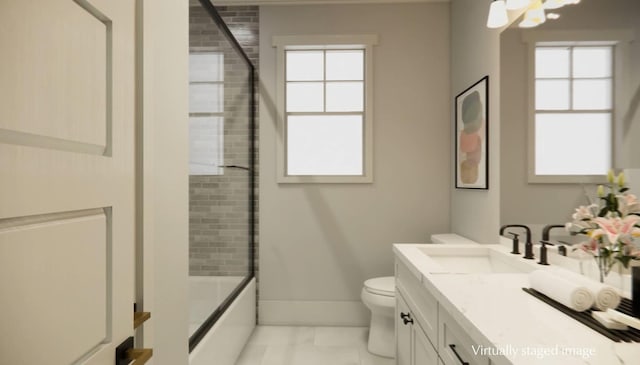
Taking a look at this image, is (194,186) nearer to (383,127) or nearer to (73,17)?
(73,17)

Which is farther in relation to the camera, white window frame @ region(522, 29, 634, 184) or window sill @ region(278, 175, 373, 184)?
window sill @ region(278, 175, 373, 184)

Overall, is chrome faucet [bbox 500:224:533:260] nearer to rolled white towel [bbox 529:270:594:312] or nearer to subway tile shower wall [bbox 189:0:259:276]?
rolled white towel [bbox 529:270:594:312]

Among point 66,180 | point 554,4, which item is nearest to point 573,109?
point 554,4

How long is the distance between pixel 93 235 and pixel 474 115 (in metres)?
2.45

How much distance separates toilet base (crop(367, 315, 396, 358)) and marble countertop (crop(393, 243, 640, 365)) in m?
1.35

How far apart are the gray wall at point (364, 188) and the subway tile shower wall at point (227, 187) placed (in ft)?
0.69

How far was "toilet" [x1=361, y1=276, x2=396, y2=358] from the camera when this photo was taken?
8.01ft

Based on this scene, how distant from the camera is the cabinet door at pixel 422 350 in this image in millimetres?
1358

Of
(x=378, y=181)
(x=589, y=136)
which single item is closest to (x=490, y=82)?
(x=589, y=136)

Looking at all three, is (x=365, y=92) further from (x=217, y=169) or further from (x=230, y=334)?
(x=230, y=334)

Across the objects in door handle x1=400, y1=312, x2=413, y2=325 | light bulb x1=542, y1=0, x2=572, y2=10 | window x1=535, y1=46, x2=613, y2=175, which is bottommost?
door handle x1=400, y1=312, x2=413, y2=325

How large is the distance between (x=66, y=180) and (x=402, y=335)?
6.02 ft

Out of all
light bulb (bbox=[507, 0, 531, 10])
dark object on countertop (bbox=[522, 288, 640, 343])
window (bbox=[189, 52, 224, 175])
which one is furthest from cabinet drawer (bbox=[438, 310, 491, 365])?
light bulb (bbox=[507, 0, 531, 10])

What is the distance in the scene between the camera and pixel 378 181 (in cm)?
313
